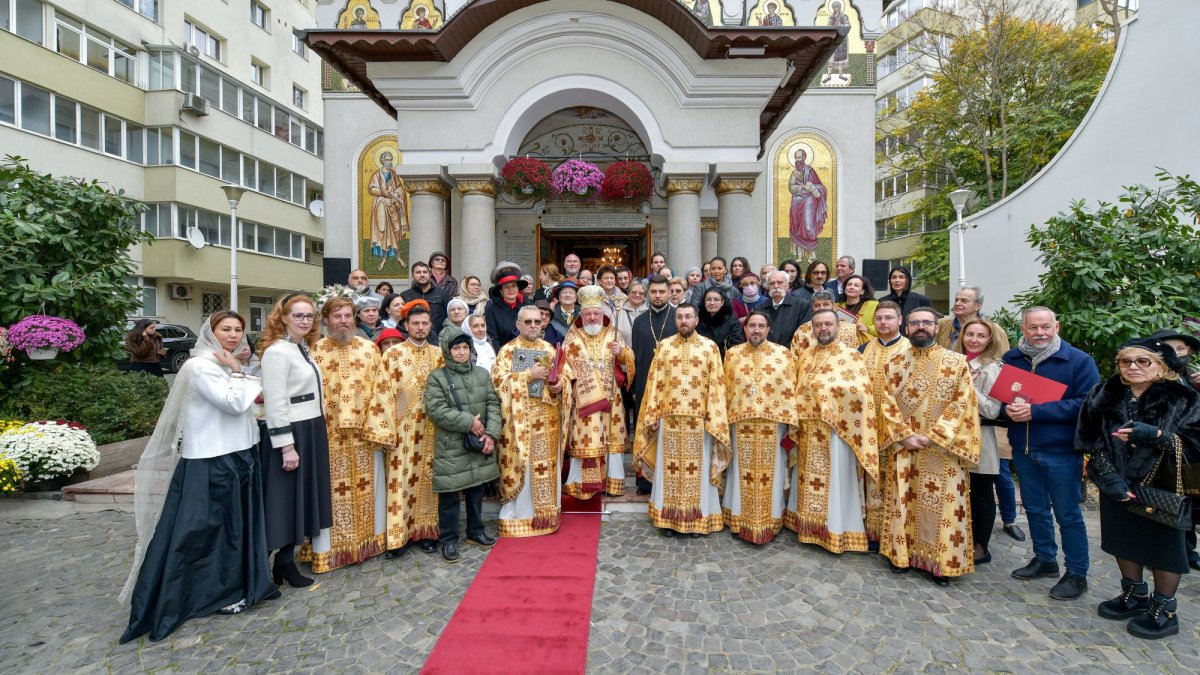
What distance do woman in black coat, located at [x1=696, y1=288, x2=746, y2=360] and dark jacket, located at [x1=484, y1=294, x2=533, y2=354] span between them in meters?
2.04

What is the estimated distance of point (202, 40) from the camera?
24.5m

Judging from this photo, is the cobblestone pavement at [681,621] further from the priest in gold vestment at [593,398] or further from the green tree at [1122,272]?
the green tree at [1122,272]

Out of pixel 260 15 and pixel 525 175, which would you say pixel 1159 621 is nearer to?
pixel 525 175

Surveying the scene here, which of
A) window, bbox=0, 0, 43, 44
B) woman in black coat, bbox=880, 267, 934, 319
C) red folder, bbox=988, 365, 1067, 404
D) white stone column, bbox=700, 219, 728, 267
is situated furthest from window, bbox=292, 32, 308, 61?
red folder, bbox=988, 365, 1067, 404

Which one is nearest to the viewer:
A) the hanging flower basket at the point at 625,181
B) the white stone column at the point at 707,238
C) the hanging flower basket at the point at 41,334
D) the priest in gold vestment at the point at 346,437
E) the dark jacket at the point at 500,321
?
the priest in gold vestment at the point at 346,437

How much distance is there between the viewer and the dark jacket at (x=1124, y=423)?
326 cm

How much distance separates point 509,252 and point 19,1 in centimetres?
1856

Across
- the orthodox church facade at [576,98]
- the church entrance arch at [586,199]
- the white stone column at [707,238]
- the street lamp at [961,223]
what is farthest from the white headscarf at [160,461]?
the street lamp at [961,223]

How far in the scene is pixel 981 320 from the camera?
14.6 feet

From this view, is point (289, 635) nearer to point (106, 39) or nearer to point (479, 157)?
point (479, 157)

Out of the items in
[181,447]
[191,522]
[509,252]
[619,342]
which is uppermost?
[509,252]

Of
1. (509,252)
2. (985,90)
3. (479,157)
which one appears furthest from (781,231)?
(985,90)

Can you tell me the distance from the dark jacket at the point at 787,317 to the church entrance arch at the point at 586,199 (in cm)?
586

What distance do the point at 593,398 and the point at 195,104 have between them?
24530 millimetres
